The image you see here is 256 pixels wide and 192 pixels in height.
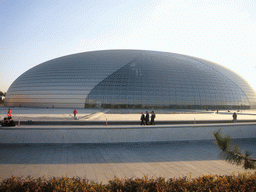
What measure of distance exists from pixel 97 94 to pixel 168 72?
767 inches

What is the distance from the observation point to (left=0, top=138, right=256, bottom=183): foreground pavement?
6.33 m

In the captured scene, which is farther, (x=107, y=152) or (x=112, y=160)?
(x=107, y=152)

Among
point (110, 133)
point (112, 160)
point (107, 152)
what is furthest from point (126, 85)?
point (112, 160)

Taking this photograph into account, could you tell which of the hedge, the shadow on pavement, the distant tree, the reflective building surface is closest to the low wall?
the shadow on pavement

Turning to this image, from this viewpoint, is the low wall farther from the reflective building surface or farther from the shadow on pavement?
the reflective building surface

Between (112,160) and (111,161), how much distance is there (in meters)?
0.14

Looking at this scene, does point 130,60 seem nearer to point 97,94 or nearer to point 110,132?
point 97,94

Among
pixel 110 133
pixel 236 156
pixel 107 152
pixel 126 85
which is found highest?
pixel 126 85

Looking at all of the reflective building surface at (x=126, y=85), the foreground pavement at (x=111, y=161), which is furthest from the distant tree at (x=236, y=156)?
the reflective building surface at (x=126, y=85)

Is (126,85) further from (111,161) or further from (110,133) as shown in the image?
(111,161)

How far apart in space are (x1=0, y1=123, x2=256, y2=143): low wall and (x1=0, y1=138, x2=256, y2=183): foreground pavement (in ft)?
1.08

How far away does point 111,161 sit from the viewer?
760 centimetres

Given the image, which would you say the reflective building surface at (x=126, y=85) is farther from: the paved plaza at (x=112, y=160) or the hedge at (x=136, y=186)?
the hedge at (x=136, y=186)

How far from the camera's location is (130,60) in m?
51.8
